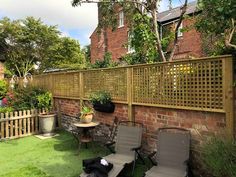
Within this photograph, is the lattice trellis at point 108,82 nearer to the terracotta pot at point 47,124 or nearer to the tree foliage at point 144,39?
the terracotta pot at point 47,124

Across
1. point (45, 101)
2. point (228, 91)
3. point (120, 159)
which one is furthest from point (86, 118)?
point (228, 91)

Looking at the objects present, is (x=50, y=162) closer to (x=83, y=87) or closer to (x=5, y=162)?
(x=5, y=162)

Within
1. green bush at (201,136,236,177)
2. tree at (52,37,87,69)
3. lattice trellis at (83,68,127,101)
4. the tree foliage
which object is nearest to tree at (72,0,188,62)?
the tree foliage

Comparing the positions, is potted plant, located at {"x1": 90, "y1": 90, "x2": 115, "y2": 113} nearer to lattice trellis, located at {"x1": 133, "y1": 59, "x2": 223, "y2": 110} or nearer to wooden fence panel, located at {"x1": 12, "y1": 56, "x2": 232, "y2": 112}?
wooden fence panel, located at {"x1": 12, "y1": 56, "x2": 232, "y2": 112}

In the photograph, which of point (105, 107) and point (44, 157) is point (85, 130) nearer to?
point (105, 107)

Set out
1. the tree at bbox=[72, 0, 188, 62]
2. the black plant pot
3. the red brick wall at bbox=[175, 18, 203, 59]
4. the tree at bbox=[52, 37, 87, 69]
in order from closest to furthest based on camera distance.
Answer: the black plant pot < the tree at bbox=[72, 0, 188, 62] < the red brick wall at bbox=[175, 18, 203, 59] < the tree at bbox=[52, 37, 87, 69]

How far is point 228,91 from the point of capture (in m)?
4.18

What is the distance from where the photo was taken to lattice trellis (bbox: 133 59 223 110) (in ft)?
14.5

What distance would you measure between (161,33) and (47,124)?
1193 centimetres

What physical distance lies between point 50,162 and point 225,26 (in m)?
4.53

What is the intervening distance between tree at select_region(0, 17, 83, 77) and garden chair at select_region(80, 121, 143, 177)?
21521 mm

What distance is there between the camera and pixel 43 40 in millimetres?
28156

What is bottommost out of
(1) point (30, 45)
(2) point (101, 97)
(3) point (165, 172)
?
(3) point (165, 172)

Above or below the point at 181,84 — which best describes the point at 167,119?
below
